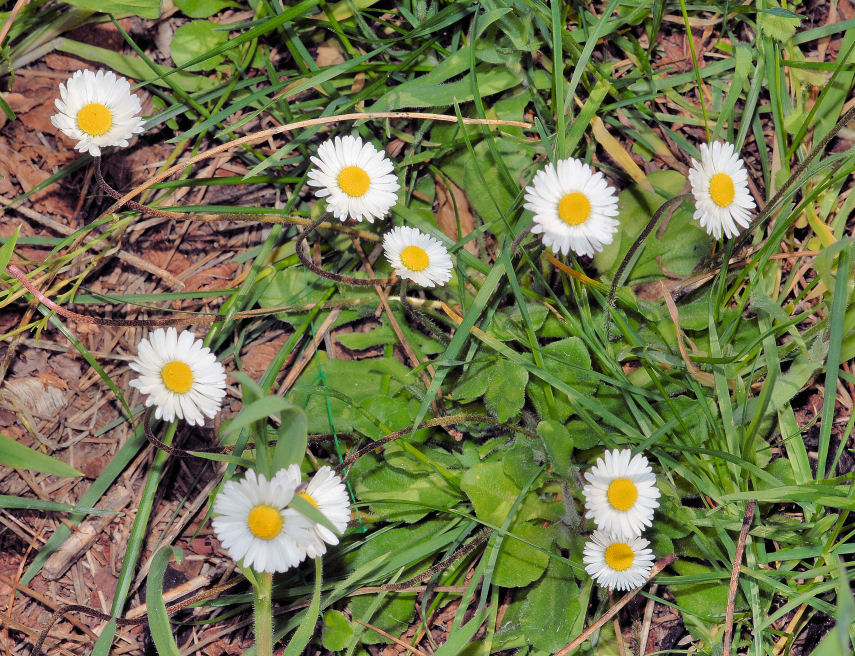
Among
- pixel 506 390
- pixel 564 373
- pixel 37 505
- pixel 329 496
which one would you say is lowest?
pixel 37 505

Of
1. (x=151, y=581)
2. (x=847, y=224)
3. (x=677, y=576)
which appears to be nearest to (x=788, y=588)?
(x=677, y=576)

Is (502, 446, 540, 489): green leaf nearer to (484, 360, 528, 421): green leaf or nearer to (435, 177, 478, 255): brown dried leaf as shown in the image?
(484, 360, 528, 421): green leaf

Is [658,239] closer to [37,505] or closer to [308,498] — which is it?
[308,498]

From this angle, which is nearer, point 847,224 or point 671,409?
point 671,409

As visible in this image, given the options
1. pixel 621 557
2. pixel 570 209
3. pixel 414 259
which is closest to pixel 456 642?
pixel 621 557

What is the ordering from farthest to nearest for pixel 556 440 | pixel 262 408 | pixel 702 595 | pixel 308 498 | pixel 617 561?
pixel 702 595 < pixel 556 440 < pixel 617 561 < pixel 308 498 < pixel 262 408

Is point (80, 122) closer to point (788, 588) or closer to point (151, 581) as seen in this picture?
point (151, 581)

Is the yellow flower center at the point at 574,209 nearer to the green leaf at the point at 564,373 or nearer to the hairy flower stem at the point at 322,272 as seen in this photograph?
the green leaf at the point at 564,373
